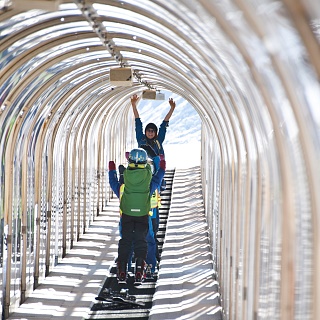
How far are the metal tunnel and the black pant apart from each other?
118 centimetres

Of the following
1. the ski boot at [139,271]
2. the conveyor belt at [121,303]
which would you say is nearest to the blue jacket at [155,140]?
the conveyor belt at [121,303]

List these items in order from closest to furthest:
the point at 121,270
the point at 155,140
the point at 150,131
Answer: the point at 121,270 → the point at 150,131 → the point at 155,140

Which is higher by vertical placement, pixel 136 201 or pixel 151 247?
pixel 136 201

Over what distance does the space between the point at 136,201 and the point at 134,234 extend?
0.48 meters

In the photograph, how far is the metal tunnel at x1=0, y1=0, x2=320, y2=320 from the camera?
3129 millimetres

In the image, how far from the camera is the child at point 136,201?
980 centimetres

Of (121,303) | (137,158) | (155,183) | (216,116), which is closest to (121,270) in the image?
(121,303)

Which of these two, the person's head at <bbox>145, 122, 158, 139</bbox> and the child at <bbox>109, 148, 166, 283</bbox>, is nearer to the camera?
the child at <bbox>109, 148, 166, 283</bbox>

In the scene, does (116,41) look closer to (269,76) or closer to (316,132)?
(269,76)

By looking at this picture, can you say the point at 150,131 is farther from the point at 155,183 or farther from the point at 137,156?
the point at 137,156

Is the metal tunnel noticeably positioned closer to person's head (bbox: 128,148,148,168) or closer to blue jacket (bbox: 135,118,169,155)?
blue jacket (bbox: 135,118,169,155)

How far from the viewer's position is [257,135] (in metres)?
4.88

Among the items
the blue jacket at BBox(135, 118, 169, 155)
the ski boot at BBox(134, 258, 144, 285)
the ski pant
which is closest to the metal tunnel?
the blue jacket at BBox(135, 118, 169, 155)

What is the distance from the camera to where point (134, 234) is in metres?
10.1
